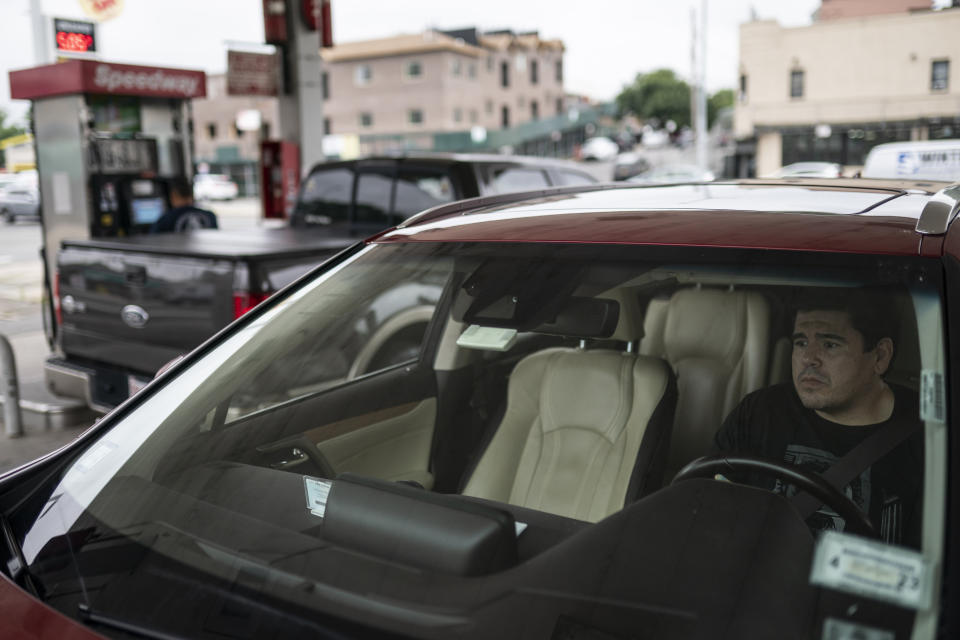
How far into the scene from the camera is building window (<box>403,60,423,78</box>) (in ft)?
177

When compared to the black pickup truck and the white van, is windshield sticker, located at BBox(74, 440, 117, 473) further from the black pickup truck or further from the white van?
the white van

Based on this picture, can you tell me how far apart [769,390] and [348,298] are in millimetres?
1111

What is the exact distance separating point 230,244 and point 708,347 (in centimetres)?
352

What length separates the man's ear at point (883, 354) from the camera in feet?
6.53

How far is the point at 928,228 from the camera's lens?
1608mm

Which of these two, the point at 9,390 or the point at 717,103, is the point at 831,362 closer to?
the point at 9,390

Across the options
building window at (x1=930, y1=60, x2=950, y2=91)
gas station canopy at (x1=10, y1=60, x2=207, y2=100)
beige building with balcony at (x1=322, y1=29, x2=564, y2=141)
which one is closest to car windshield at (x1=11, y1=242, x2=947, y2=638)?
gas station canopy at (x1=10, y1=60, x2=207, y2=100)

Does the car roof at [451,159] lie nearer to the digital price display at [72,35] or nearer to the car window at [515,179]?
the car window at [515,179]

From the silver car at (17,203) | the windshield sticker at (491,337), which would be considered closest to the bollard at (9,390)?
the windshield sticker at (491,337)

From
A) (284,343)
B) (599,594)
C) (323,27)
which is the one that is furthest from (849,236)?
(323,27)

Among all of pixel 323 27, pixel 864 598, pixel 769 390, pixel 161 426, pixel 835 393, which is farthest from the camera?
pixel 323 27

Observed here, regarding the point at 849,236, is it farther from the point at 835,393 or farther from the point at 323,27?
the point at 323,27

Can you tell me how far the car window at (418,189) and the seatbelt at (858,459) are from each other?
5.48m

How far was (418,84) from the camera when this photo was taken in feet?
177
